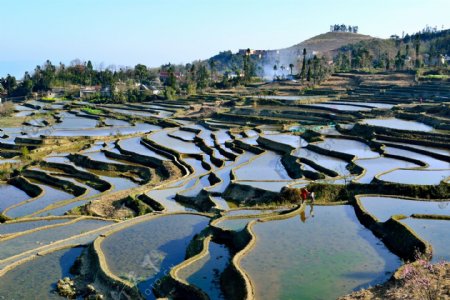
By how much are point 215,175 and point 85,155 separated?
1065 cm

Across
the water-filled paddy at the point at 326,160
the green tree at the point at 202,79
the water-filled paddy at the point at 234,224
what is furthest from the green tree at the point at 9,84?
the water-filled paddy at the point at 234,224

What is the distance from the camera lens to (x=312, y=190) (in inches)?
708

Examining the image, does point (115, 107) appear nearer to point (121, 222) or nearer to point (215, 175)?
point (215, 175)

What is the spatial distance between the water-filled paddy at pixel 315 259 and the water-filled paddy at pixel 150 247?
89.5 inches

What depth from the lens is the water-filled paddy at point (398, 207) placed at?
1477 cm

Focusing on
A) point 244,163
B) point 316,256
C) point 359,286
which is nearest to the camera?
point 359,286

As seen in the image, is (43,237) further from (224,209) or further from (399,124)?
(399,124)

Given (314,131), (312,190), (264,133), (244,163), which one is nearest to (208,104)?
(264,133)

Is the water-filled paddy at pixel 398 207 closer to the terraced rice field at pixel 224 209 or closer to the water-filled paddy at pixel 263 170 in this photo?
the terraced rice field at pixel 224 209

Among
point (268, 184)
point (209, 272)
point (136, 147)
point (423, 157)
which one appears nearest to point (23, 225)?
point (209, 272)

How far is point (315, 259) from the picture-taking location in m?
11.3

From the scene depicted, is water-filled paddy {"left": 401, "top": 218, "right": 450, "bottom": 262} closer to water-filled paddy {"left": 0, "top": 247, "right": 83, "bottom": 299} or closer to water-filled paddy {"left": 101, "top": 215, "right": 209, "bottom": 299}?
water-filled paddy {"left": 101, "top": 215, "right": 209, "bottom": 299}

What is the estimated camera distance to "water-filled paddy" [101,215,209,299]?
39.2 feet

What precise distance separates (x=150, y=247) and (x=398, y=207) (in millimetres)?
7830
